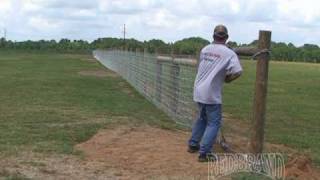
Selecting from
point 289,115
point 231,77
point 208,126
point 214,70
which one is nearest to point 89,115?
point 289,115

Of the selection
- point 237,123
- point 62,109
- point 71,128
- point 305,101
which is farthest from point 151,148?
point 305,101

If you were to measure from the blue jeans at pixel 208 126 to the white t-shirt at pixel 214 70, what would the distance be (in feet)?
0.44

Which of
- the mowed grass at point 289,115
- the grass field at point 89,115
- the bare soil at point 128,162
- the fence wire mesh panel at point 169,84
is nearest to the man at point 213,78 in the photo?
the bare soil at point 128,162

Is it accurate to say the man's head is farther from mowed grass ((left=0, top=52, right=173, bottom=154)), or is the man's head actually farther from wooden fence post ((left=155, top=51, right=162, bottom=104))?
wooden fence post ((left=155, top=51, right=162, bottom=104))

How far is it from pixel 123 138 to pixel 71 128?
1830mm

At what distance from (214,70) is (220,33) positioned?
1.59 ft

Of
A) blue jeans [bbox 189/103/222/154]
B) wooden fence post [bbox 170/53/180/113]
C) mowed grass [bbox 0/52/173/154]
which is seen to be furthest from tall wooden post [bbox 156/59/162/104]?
blue jeans [bbox 189/103/222/154]

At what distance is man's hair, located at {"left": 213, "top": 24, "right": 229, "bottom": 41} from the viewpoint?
8.79 m

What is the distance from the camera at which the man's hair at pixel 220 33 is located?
879cm

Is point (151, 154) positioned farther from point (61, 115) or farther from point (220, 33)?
point (61, 115)

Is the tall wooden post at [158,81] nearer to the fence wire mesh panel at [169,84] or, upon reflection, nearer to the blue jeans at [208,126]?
the fence wire mesh panel at [169,84]

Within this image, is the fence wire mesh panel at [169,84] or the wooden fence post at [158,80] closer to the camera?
the fence wire mesh panel at [169,84]

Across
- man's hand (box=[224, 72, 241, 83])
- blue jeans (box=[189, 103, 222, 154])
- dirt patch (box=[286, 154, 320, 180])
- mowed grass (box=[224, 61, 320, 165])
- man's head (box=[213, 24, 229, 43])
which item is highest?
man's head (box=[213, 24, 229, 43])

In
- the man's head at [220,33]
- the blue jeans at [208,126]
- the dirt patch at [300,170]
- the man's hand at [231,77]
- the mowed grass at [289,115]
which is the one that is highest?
the man's head at [220,33]
